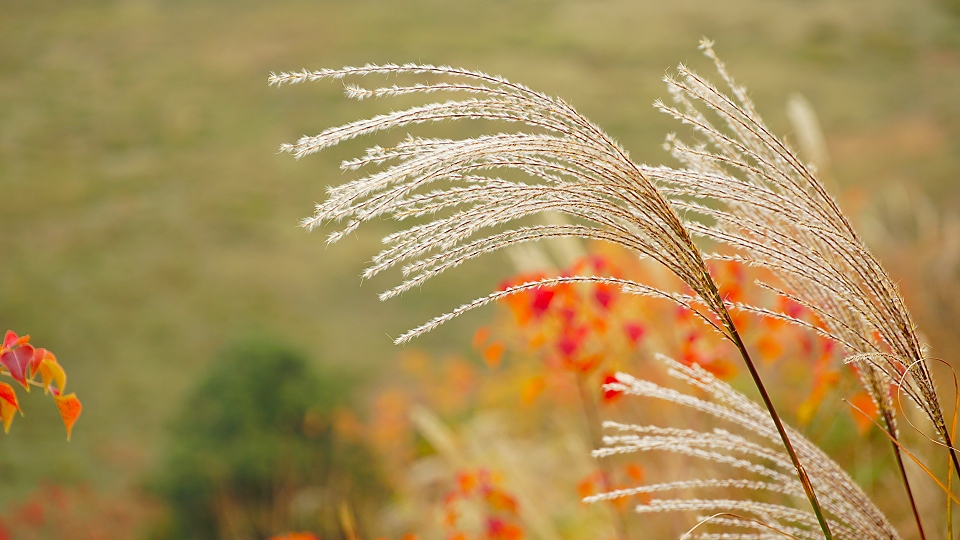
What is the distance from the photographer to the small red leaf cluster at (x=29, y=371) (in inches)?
31.7

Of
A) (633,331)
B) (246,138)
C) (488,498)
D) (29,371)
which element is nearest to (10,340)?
(29,371)

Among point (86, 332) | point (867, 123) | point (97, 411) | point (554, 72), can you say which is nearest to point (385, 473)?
point (97, 411)

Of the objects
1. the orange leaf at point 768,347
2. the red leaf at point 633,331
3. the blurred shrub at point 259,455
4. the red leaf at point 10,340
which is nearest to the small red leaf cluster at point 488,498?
the red leaf at point 633,331

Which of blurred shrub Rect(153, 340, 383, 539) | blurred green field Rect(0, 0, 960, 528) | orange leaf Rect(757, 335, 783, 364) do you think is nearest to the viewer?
orange leaf Rect(757, 335, 783, 364)

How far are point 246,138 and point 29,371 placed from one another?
612 centimetres

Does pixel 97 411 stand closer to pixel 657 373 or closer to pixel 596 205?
pixel 657 373

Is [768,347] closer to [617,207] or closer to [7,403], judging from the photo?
[617,207]

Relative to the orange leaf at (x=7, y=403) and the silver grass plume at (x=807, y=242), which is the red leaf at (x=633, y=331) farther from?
the orange leaf at (x=7, y=403)

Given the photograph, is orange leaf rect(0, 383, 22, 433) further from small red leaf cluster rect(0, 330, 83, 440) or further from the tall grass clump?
the tall grass clump

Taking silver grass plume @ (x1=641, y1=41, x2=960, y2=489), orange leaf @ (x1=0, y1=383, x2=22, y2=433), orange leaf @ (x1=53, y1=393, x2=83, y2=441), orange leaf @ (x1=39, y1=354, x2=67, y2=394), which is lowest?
orange leaf @ (x1=0, y1=383, x2=22, y2=433)

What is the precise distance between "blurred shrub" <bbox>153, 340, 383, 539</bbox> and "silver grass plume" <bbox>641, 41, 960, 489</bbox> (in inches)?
92.7

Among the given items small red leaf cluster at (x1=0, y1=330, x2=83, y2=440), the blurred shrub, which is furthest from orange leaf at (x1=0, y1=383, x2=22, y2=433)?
the blurred shrub

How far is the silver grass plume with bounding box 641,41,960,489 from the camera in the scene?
62 centimetres

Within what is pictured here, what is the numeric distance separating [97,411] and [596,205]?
4884 mm
